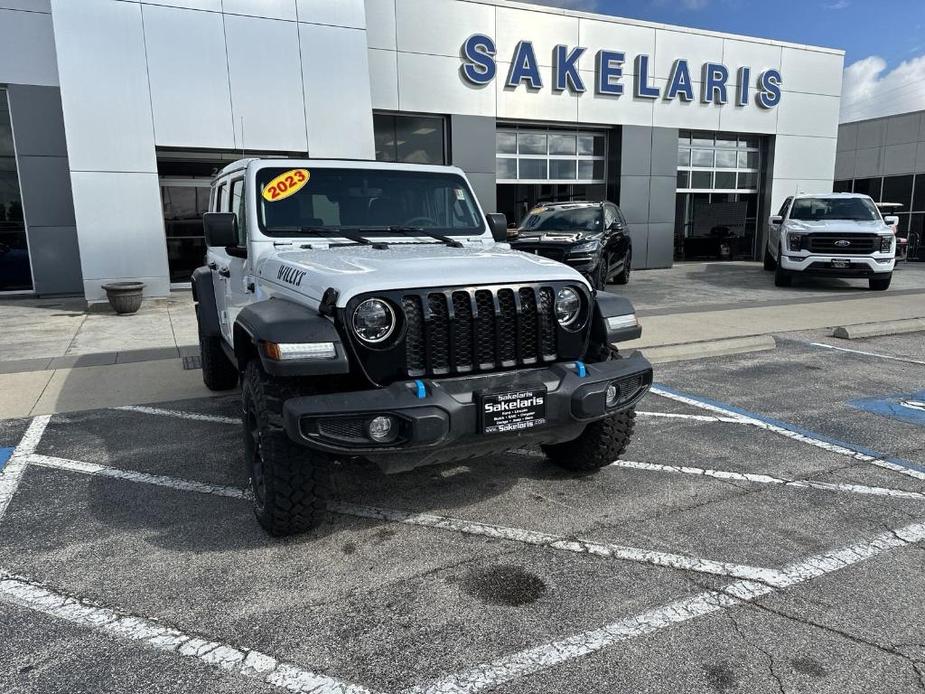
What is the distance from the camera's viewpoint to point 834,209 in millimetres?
14133

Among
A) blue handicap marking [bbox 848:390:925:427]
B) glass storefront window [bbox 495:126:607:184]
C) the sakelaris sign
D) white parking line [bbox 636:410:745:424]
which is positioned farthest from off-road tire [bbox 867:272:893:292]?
white parking line [bbox 636:410:745:424]

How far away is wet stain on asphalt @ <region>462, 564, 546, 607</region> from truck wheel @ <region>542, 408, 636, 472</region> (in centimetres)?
114

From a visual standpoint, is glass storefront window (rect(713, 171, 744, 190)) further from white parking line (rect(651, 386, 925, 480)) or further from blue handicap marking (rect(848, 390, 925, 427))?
white parking line (rect(651, 386, 925, 480))

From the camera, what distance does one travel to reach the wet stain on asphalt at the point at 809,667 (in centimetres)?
244

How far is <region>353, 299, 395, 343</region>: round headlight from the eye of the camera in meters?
3.17

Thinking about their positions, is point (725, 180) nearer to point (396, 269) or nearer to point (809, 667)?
point (396, 269)

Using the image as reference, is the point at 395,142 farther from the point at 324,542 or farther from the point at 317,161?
the point at 324,542

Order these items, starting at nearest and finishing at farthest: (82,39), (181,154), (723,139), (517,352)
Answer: (517,352), (82,39), (181,154), (723,139)

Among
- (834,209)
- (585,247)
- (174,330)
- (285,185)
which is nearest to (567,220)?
(585,247)

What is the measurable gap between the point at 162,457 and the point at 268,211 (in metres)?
1.90

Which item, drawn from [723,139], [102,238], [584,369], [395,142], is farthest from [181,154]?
[723,139]

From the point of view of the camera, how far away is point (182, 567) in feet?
10.6

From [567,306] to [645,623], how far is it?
163cm

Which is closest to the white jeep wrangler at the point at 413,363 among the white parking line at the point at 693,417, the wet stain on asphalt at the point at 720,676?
the wet stain on asphalt at the point at 720,676
